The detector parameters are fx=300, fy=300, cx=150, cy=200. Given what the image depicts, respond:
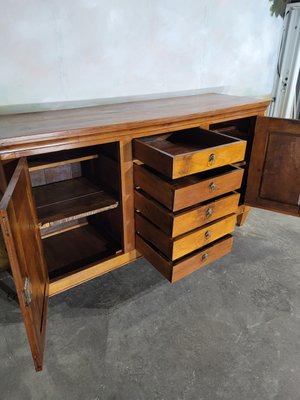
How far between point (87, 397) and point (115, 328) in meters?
0.29

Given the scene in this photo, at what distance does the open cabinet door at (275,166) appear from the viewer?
1626 millimetres

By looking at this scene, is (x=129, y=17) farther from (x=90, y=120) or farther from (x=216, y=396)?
(x=216, y=396)

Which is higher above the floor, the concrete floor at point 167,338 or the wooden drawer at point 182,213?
the wooden drawer at point 182,213

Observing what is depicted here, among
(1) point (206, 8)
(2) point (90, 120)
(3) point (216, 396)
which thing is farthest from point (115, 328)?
(1) point (206, 8)

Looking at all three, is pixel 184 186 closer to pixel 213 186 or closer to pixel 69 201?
pixel 213 186

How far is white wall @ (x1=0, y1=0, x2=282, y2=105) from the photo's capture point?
52.5 inches

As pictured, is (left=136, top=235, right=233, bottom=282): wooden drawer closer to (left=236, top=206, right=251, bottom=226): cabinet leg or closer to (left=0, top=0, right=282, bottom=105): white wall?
(left=236, top=206, right=251, bottom=226): cabinet leg

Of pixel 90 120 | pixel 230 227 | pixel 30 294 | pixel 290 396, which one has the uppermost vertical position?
pixel 90 120

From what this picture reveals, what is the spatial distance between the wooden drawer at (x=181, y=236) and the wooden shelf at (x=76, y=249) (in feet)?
0.74

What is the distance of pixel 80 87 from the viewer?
154 cm

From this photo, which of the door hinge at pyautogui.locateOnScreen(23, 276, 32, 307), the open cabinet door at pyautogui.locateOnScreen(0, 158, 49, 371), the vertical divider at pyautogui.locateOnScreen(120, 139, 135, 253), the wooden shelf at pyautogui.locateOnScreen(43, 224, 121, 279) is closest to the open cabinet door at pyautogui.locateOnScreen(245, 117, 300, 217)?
the vertical divider at pyautogui.locateOnScreen(120, 139, 135, 253)

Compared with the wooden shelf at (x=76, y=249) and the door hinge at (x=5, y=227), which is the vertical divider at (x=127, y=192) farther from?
the door hinge at (x=5, y=227)

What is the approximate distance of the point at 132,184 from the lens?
1.39 m

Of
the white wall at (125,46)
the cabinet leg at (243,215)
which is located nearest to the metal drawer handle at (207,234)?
the cabinet leg at (243,215)
